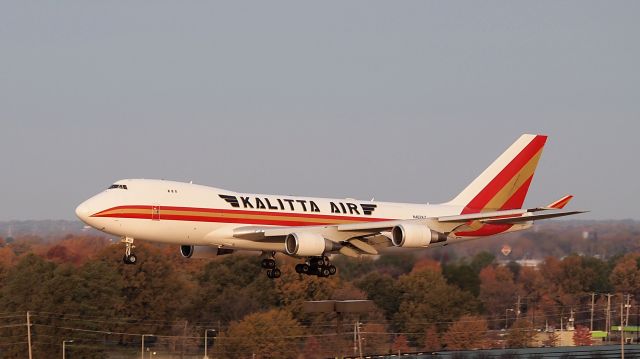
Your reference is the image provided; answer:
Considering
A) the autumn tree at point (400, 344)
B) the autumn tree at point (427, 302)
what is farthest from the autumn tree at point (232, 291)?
the autumn tree at point (427, 302)

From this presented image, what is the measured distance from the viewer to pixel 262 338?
117438 mm

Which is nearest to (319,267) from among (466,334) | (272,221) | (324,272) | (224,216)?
(324,272)

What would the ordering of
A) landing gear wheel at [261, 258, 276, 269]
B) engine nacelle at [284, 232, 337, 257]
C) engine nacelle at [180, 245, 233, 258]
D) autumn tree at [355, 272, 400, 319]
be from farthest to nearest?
1. autumn tree at [355, 272, 400, 319]
2. landing gear wheel at [261, 258, 276, 269]
3. engine nacelle at [180, 245, 233, 258]
4. engine nacelle at [284, 232, 337, 257]

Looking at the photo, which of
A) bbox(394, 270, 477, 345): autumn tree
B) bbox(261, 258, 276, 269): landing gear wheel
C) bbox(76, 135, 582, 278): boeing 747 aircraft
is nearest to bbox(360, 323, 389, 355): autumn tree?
bbox(394, 270, 477, 345): autumn tree

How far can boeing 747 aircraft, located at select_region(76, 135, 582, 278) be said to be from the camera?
59.2 meters

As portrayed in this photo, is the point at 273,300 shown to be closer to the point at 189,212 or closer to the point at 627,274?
the point at 627,274

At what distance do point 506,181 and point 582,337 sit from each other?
199 ft

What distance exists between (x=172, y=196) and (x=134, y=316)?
226ft

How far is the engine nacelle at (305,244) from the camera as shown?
61.2m

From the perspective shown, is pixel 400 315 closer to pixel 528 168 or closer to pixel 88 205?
pixel 528 168

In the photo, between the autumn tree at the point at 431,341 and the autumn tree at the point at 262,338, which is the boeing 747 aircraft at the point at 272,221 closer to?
the autumn tree at the point at 262,338

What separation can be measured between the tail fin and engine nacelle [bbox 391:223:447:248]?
9.89 meters

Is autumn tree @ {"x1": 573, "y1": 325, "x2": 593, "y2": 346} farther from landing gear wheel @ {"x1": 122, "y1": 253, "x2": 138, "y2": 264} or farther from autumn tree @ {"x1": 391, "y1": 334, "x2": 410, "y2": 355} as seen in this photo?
landing gear wheel @ {"x1": 122, "y1": 253, "x2": 138, "y2": 264}

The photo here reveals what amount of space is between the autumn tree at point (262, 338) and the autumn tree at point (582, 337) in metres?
31.0
